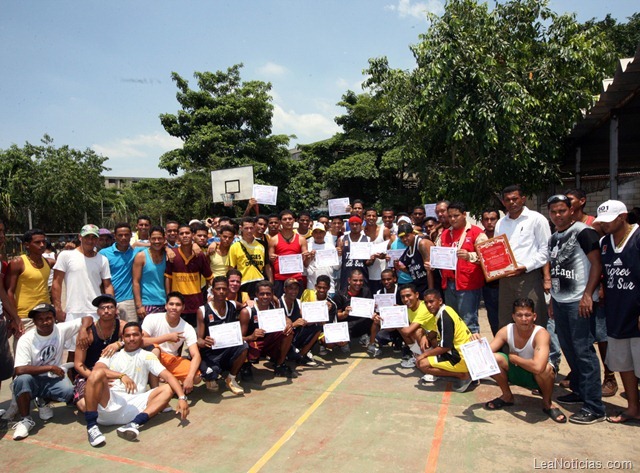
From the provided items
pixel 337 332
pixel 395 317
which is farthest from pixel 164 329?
pixel 395 317

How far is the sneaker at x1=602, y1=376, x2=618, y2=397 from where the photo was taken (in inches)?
180

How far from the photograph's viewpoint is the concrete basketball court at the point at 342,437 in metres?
3.51

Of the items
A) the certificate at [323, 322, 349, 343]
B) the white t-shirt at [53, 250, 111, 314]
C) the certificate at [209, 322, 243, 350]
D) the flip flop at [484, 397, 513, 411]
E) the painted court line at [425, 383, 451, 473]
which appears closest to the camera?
the painted court line at [425, 383, 451, 473]

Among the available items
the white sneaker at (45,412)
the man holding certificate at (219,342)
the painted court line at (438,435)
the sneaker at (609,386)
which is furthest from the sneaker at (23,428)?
the sneaker at (609,386)

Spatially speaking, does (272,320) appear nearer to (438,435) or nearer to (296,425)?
(296,425)

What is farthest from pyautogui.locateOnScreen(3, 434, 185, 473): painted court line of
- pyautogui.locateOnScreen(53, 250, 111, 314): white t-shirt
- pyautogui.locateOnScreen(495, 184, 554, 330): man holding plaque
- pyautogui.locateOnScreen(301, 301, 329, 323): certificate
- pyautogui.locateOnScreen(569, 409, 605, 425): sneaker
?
pyautogui.locateOnScreen(495, 184, 554, 330): man holding plaque

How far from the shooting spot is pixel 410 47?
977 centimetres

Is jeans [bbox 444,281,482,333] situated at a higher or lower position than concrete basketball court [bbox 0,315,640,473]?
higher

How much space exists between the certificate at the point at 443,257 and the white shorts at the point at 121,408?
3.63 meters

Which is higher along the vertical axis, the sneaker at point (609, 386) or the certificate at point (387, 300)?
the certificate at point (387, 300)

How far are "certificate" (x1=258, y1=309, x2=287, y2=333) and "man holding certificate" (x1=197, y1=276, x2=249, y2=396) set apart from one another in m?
0.30

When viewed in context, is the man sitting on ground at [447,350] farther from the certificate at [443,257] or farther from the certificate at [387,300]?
the certificate at [387,300]

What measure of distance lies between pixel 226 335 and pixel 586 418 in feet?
12.1

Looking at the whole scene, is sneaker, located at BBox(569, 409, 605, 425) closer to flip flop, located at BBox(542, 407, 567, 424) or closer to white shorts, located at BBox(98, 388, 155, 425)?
flip flop, located at BBox(542, 407, 567, 424)
